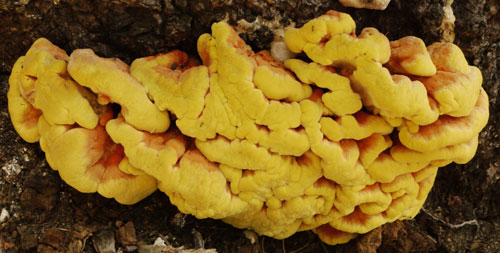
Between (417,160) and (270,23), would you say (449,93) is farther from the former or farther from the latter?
(270,23)

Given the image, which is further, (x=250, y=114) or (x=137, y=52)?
(x=137, y=52)

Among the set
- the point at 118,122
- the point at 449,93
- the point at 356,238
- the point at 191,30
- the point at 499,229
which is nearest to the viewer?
the point at 449,93

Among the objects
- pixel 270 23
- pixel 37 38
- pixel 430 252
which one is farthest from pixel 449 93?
pixel 37 38

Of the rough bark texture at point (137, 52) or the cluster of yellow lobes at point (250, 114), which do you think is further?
the rough bark texture at point (137, 52)

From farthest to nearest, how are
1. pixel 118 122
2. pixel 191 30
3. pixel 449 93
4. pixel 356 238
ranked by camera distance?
pixel 356 238, pixel 191 30, pixel 118 122, pixel 449 93
